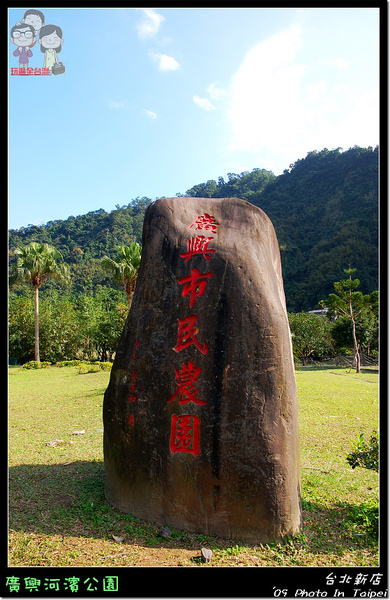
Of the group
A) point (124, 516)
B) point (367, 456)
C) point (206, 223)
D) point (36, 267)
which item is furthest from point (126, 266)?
point (367, 456)

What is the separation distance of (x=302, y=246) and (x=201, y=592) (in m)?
57.5

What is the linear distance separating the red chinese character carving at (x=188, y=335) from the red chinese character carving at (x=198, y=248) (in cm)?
67

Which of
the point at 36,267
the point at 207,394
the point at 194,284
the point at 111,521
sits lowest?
the point at 111,521

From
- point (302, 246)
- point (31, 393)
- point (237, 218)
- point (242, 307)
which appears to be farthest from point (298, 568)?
point (302, 246)

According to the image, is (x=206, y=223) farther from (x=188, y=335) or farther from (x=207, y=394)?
(x=207, y=394)

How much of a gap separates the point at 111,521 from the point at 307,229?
6145cm

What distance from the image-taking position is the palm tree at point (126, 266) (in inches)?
647

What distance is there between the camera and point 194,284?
3.94 metres

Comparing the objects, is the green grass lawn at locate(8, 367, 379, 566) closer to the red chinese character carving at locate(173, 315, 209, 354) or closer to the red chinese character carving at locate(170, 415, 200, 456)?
the red chinese character carving at locate(170, 415, 200, 456)

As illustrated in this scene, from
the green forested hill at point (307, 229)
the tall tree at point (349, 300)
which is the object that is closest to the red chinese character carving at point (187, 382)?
the tall tree at point (349, 300)

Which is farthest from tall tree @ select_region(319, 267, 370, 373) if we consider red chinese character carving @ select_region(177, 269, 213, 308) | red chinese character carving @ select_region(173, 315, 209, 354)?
red chinese character carving @ select_region(173, 315, 209, 354)

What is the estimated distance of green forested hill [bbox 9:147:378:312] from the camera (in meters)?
46.1

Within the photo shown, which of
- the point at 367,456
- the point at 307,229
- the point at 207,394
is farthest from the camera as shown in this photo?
the point at 307,229

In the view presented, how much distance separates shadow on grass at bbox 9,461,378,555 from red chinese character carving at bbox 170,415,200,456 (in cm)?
83
